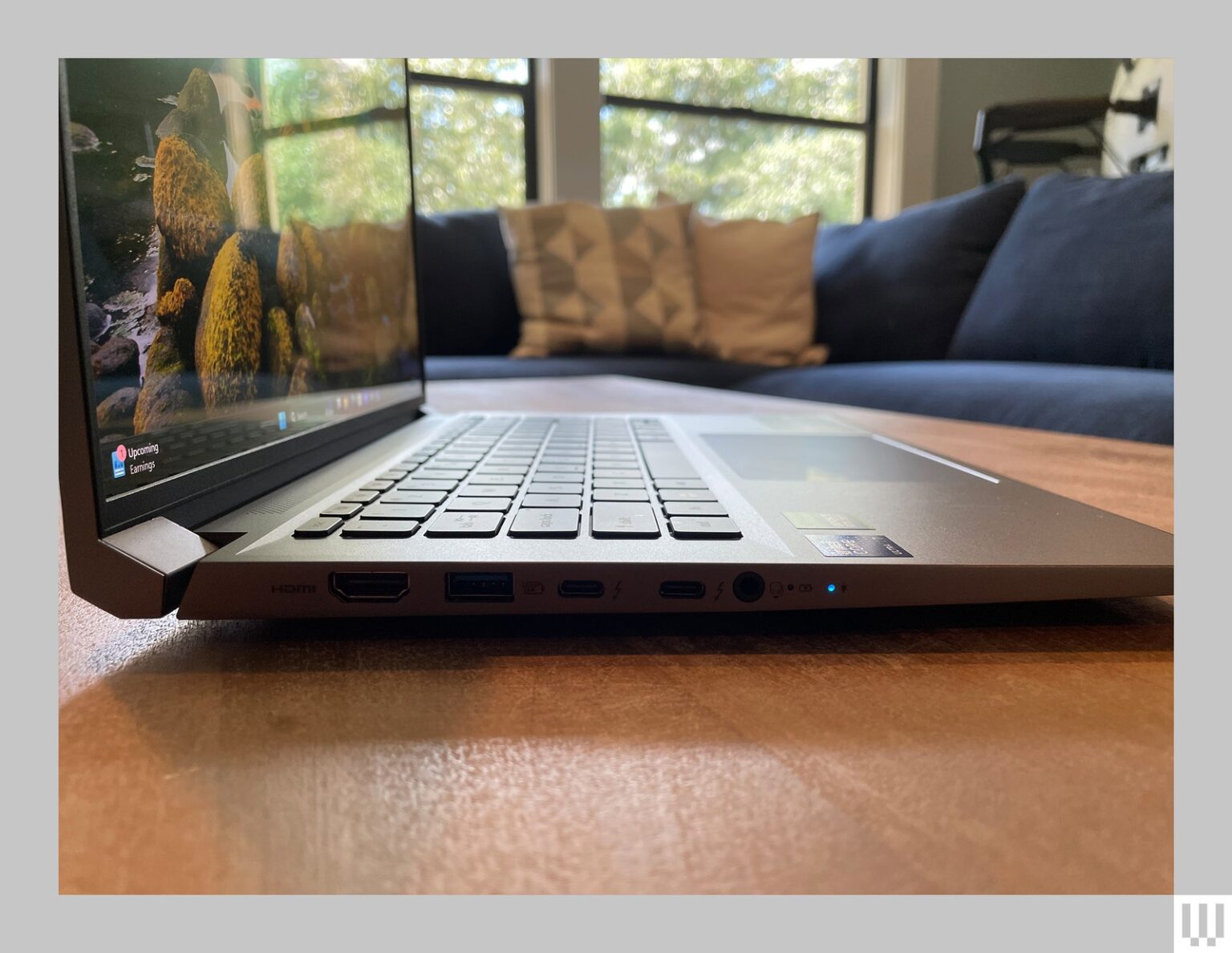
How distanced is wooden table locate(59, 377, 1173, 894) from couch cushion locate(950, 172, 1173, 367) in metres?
1.37

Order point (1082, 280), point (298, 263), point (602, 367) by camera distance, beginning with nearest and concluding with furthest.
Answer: point (298, 263) → point (1082, 280) → point (602, 367)

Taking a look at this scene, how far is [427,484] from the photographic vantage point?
346mm

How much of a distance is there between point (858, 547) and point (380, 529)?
0.16 metres

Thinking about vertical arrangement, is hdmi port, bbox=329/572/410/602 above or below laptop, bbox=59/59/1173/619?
below

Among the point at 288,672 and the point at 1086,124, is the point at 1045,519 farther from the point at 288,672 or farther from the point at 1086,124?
the point at 1086,124

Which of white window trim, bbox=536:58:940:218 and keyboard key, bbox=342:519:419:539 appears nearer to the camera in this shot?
keyboard key, bbox=342:519:419:539

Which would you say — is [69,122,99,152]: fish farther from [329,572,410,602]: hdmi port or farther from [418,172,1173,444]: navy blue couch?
[418,172,1173,444]: navy blue couch

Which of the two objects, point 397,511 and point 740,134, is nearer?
point 397,511

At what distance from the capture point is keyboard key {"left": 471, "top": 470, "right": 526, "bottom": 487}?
350 millimetres

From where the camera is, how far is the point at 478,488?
1.09 ft

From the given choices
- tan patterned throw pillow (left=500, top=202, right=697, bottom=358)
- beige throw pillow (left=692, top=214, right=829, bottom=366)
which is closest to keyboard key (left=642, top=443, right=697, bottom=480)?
tan patterned throw pillow (left=500, top=202, right=697, bottom=358)

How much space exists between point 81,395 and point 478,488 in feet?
0.49

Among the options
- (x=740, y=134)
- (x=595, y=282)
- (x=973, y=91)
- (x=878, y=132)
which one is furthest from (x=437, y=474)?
(x=973, y=91)

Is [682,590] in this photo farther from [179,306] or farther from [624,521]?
[179,306]
